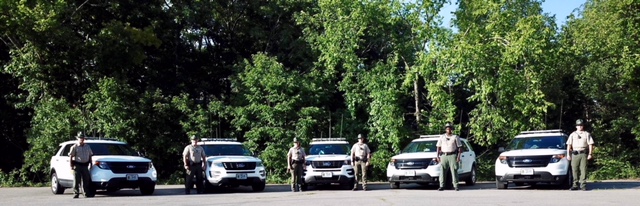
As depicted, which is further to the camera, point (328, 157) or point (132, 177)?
point (328, 157)

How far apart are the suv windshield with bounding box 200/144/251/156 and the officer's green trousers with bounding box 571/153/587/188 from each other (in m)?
9.39

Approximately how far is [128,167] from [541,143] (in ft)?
37.5

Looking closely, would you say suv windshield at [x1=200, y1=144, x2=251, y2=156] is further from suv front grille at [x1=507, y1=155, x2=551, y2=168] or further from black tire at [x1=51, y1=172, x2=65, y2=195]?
suv front grille at [x1=507, y1=155, x2=551, y2=168]

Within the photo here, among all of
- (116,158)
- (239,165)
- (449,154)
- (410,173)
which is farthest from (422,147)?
(116,158)

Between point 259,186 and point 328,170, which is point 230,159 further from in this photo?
point 328,170

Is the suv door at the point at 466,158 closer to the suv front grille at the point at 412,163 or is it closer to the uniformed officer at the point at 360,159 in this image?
the suv front grille at the point at 412,163

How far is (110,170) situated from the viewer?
1970 cm

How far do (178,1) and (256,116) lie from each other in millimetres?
7029

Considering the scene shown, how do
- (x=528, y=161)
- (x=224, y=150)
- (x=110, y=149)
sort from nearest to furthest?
1. (x=528, y=161)
2. (x=110, y=149)
3. (x=224, y=150)

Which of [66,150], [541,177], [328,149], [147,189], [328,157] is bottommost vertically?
[147,189]

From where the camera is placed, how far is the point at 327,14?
30.0 meters

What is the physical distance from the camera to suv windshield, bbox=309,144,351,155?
23141mm

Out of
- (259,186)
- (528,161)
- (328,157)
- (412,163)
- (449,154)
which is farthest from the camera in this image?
(328,157)

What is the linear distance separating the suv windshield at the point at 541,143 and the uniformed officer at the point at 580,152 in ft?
2.97
